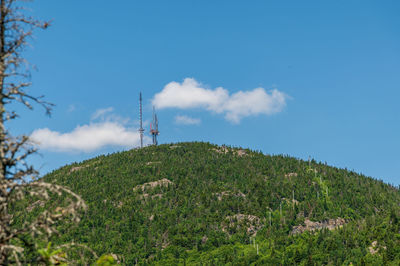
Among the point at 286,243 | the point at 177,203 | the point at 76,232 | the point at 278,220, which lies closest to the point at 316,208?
the point at 278,220

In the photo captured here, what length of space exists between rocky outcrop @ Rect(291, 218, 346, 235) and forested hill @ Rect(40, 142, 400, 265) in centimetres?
31

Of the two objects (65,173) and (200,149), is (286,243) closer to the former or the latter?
(200,149)

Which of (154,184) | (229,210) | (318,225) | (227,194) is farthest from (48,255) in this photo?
(154,184)

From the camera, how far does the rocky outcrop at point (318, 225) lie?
13994 cm

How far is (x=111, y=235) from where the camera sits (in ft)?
451

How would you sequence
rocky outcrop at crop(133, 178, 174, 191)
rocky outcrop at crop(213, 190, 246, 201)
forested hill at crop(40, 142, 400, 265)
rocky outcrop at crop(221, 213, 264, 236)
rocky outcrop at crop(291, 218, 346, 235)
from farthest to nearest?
rocky outcrop at crop(133, 178, 174, 191) → rocky outcrop at crop(213, 190, 246, 201) → rocky outcrop at crop(221, 213, 264, 236) → rocky outcrop at crop(291, 218, 346, 235) → forested hill at crop(40, 142, 400, 265)

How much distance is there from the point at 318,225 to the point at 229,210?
27945 millimetres

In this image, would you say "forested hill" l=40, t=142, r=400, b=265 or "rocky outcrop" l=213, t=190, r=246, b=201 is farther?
"rocky outcrop" l=213, t=190, r=246, b=201

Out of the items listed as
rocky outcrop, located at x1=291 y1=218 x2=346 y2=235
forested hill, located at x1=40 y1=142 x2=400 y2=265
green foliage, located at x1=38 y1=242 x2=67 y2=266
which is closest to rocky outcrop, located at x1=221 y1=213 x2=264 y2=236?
forested hill, located at x1=40 y1=142 x2=400 y2=265

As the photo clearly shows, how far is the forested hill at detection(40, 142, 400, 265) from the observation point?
392 ft

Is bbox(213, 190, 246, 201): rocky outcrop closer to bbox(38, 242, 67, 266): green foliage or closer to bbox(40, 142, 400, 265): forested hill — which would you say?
bbox(40, 142, 400, 265): forested hill

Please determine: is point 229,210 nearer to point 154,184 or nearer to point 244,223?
point 244,223

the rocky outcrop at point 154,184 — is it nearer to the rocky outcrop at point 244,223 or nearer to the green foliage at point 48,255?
the rocky outcrop at point 244,223

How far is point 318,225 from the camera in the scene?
143125 mm
